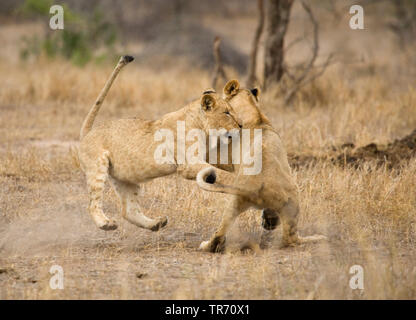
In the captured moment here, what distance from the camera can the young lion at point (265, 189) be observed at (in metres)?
4.20

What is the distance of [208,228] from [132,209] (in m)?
0.61

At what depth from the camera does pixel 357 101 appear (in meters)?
9.88

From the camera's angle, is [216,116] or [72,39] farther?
[72,39]

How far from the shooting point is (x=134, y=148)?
15.2 ft

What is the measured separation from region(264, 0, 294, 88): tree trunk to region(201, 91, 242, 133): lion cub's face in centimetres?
587

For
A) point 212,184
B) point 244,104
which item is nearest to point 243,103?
point 244,104

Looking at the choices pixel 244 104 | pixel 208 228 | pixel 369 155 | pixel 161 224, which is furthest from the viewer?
pixel 369 155

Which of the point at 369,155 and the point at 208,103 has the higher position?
the point at 208,103

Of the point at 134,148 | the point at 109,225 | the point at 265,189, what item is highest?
the point at 134,148

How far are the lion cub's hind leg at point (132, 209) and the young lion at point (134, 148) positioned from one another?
0.45ft

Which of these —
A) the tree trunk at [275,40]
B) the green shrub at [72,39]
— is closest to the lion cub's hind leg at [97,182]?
the tree trunk at [275,40]

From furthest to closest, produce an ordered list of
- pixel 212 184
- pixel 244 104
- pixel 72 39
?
pixel 72 39
pixel 244 104
pixel 212 184

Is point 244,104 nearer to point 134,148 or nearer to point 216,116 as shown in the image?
point 216,116

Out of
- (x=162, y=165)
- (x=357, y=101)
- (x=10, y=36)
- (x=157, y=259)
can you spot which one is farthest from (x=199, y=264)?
(x=10, y=36)
